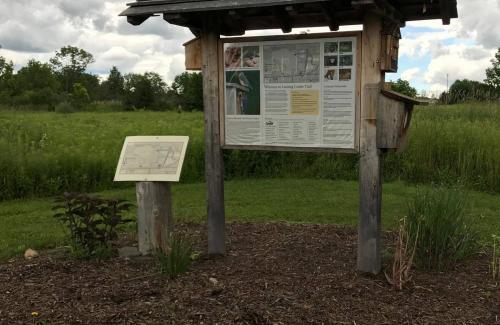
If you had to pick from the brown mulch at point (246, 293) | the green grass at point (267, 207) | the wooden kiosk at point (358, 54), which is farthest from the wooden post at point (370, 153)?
the green grass at point (267, 207)

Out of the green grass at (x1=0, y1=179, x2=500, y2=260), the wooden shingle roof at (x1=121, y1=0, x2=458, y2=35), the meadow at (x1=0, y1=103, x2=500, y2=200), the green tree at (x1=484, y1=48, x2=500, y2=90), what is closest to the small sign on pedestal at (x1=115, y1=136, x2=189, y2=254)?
the wooden shingle roof at (x1=121, y1=0, x2=458, y2=35)

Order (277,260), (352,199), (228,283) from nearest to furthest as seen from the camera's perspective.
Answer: (228,283), (277,260), (352,199)

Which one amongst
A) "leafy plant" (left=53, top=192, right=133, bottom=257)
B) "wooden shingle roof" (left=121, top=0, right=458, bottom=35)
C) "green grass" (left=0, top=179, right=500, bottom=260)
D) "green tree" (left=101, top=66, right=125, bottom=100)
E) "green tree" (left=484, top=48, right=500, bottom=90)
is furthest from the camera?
"green tree" (left=101, top=66, right=125, bottom=100)

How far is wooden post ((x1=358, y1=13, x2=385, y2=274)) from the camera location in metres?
4.59

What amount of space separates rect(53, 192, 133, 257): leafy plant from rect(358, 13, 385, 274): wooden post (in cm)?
221

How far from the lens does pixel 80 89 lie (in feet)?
237

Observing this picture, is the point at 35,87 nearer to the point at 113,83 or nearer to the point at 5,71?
the point at 5,71

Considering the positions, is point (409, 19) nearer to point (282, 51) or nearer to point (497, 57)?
point (282, 51)

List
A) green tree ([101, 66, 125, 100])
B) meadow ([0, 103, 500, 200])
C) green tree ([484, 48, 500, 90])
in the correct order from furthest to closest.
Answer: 1. green tree ([101, 66, 125, 100])
2. green tree ([484, 48, 500, 90])
3. meadow ([0, 103, 500, 200])

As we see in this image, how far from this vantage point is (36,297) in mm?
4406

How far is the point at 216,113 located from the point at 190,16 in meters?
0.96

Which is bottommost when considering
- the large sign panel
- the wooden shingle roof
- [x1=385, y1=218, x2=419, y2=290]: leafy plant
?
[x1=385, y1=218, x2=419, y2=290]: leafy plant

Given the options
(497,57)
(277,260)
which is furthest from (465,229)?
(497,57)

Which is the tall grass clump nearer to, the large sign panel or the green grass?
the large sign panel
